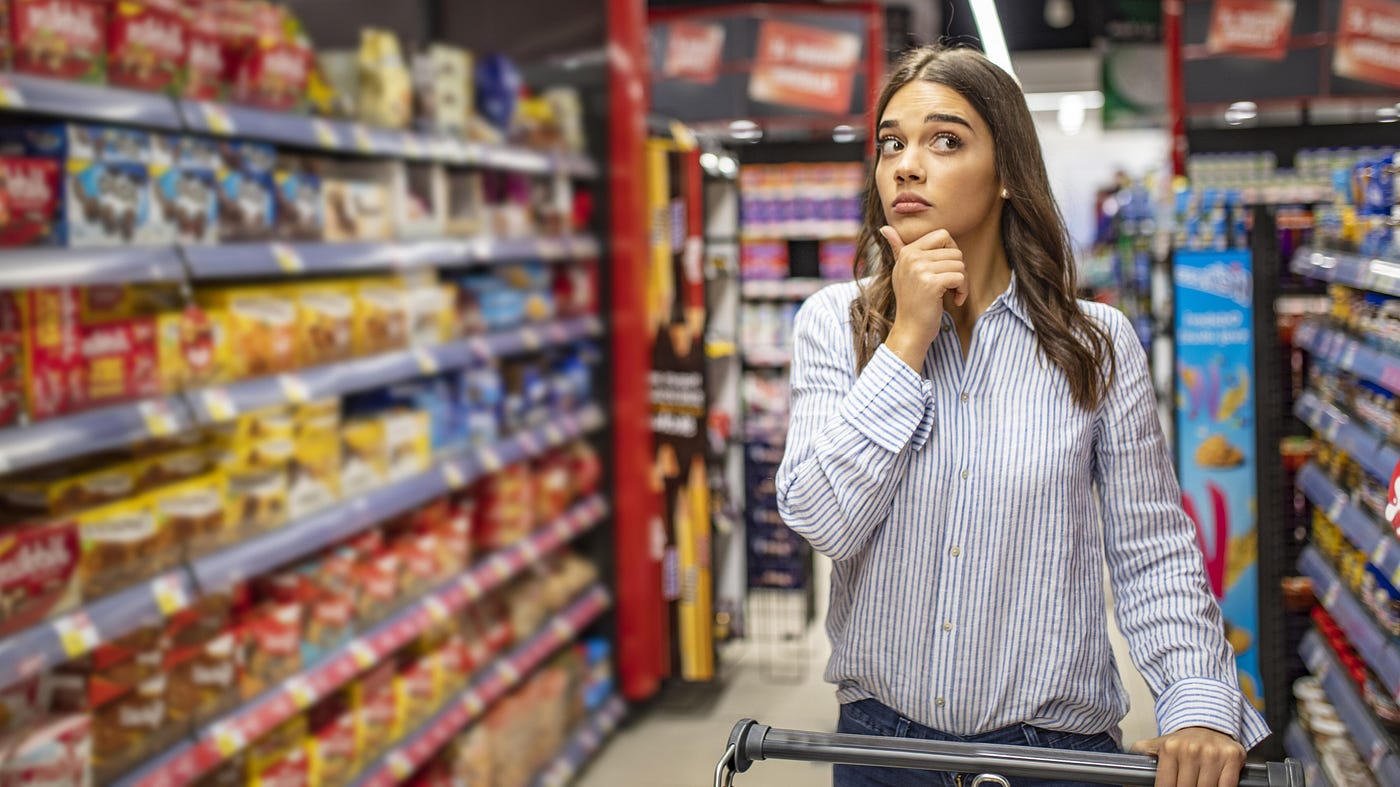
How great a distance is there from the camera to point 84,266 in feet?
7.66

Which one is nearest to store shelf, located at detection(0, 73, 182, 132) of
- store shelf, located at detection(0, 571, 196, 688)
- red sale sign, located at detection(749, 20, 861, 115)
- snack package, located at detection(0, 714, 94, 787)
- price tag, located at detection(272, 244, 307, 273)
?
price tag, located at detection(272, 244, 307, 273)

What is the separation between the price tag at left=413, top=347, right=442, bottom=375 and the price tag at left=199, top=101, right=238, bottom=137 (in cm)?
99

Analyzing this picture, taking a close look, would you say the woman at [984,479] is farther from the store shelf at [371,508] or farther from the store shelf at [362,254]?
the store shelf at [371,508]

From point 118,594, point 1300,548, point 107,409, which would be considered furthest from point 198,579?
point 1300,548

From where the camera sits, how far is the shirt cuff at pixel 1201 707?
56.2 inches

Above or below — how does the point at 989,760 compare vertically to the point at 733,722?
above

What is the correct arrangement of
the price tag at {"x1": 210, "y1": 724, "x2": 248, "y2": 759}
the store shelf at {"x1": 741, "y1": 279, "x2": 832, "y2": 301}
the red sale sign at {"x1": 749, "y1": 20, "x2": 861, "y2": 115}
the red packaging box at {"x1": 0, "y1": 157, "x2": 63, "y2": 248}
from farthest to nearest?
the red sale sign at {"x1": 749, "y1": 20, "x2": 861, "y2": 115} → the store shelf at {"x1": 741, "y1": 279, "x2": 832, "y2": 301} → the price tag at {"x1": 210, "y1": 724, "x2": 248, "y2": 759} → the red packaging box at {"x1": 0, "y1": 157, "x2": 63, "y2": 248}

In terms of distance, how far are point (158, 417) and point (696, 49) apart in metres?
7.33

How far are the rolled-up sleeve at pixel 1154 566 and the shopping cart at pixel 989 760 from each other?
0.30ft

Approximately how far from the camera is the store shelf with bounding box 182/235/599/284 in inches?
108

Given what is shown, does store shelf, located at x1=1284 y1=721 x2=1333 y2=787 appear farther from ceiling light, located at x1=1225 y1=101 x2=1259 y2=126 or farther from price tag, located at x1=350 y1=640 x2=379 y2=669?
ceiling light, located at x1=1225 y1=101 x2=1259 y2=126

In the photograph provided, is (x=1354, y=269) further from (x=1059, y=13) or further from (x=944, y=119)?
(x=1059, y=13)

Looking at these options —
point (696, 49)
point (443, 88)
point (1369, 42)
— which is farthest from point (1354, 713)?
point (696, 49)

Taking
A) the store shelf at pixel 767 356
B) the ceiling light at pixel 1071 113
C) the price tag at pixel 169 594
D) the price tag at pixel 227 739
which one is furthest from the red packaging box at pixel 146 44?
the ceiling light at pixel 1071 113
